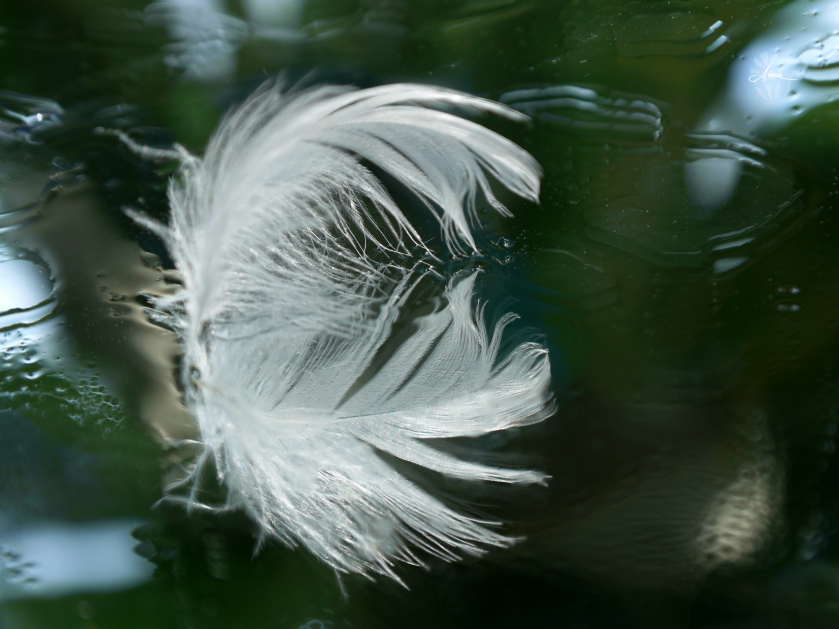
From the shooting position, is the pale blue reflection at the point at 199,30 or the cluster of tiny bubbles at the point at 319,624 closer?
the cluster of tiny bubbles at the point at 319,624

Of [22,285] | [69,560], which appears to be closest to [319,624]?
[69,560]

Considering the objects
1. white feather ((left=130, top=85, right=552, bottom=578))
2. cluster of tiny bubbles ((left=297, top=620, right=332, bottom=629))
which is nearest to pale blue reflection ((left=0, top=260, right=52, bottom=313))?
white feather ((left=130, top=85, right=552, bottom=578))

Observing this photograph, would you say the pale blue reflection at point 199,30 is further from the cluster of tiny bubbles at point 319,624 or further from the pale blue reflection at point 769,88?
the cluster of tiny bubbles at point 319,624

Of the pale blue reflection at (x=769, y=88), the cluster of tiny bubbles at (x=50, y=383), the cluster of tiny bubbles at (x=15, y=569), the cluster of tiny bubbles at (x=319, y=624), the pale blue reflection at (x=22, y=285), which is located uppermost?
the pale blue reflection at (x=769, y=88)

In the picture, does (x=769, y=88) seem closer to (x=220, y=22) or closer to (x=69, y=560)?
(x=220, y=22)
